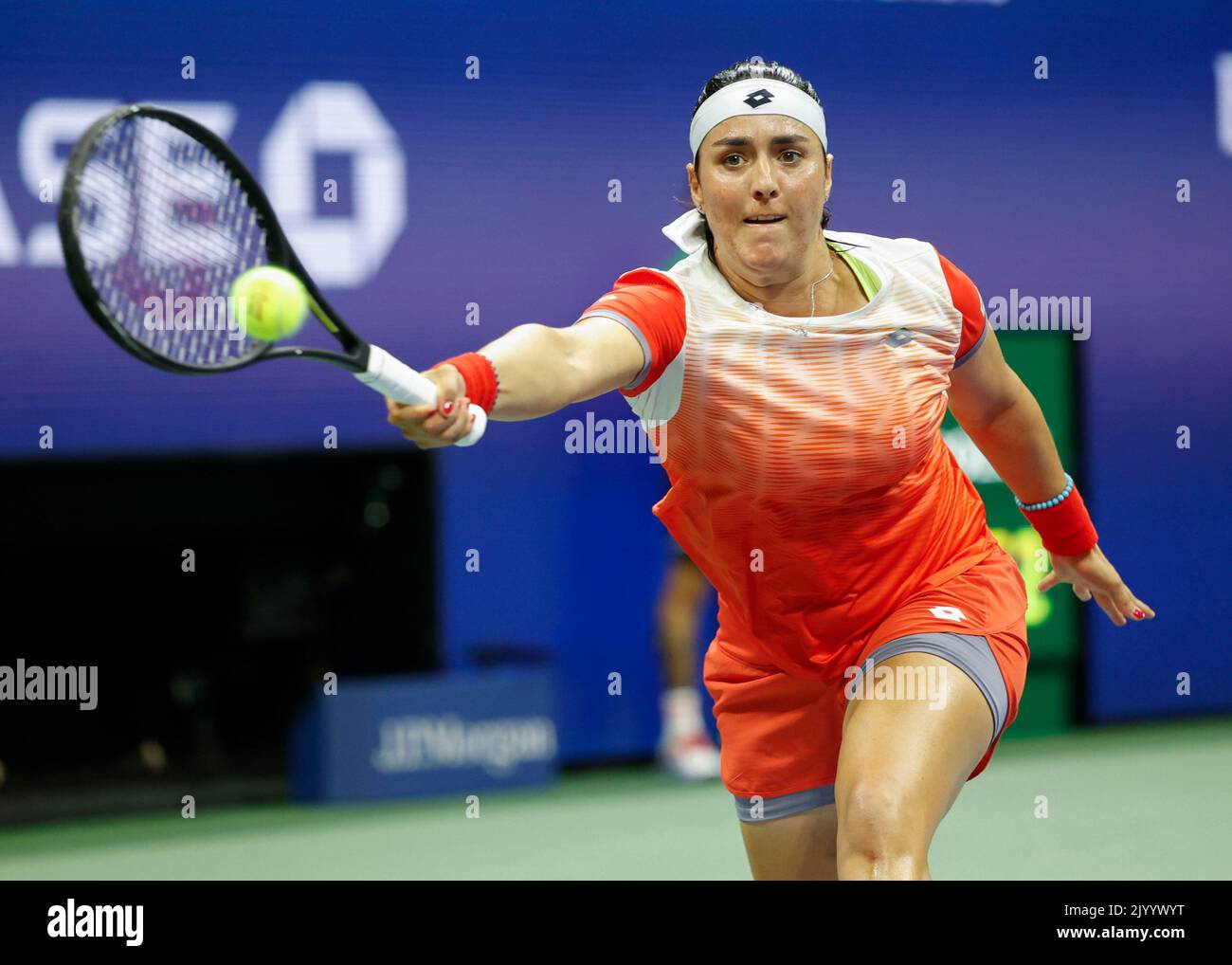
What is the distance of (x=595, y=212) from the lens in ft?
23.6

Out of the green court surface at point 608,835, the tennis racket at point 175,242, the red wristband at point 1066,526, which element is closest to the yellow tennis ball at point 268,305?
the tennis racket at point 175,242

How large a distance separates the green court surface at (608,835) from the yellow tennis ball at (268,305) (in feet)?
10.8

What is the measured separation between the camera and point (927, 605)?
3.16m

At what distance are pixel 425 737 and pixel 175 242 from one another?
3931 millimetres

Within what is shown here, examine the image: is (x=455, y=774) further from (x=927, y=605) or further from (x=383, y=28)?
(x=927, y=605)

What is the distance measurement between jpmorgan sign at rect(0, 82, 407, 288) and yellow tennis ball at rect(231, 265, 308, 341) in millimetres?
4095

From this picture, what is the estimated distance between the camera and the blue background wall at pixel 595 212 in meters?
6.43

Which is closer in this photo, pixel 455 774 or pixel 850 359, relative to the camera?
pixel 850 359

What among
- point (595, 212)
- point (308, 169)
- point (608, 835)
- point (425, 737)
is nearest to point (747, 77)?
point (608, 835)

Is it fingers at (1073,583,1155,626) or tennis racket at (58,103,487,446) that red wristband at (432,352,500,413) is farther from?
fingers at (1073,583,1155,626)

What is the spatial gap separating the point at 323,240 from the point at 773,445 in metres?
3.93

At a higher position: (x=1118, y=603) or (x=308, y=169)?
(x=308, y=169)

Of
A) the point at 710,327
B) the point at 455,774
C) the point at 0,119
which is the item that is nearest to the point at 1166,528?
the point at 455,774

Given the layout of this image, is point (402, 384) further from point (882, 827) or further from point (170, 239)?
point (882, 827)
